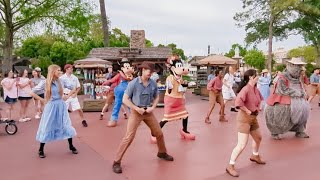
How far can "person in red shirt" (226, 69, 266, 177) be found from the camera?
5809 millimetres

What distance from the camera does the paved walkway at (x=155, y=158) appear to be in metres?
5.79

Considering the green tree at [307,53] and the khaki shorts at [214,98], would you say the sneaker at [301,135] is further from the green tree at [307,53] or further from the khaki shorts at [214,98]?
the green tree at [307,53]

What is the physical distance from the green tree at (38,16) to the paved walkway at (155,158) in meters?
14.9

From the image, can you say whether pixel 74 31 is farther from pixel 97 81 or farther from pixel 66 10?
pixel 97 81

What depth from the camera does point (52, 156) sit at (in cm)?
701

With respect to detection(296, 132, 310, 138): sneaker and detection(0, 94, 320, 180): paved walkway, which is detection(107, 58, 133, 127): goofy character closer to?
detection(0, 94, 320, 180): paved walkway

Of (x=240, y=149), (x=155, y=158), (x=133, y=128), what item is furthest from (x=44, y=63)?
(x=240, y=149)

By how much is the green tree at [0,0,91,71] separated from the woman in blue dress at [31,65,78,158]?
55.7 feet

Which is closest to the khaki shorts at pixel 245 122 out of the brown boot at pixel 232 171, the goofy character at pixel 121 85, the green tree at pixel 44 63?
the brown boot at pixel 232 171

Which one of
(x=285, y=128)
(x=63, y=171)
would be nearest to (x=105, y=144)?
(x=63, y=171)

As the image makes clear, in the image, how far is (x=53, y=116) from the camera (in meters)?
6.99

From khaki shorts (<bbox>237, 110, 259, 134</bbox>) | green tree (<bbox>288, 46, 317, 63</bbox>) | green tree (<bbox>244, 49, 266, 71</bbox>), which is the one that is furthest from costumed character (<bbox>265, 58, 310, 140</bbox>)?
green tree (<bbox>288, 46, 317, 63</bbox>)

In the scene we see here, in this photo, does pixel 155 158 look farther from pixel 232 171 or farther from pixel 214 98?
pixel 214 98

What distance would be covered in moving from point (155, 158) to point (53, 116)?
200 centimetres
